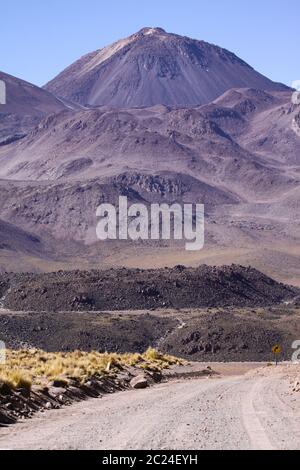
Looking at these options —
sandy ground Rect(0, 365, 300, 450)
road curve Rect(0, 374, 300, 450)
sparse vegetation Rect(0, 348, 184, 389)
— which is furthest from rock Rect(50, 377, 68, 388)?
sandy ground Rect(0, 365, 300, 450)

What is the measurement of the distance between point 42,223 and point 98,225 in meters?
13.1

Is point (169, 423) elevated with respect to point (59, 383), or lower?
elevated

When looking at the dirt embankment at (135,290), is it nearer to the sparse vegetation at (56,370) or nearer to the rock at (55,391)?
the sparse vegetation at (56,370)

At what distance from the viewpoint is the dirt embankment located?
88.6 metres

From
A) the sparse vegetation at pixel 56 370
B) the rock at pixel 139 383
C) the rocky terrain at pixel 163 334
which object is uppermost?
the sparse vegetation at pixel 56 370

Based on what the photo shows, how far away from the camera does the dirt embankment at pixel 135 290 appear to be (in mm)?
88625

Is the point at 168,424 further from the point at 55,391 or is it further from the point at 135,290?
the point at 135,290

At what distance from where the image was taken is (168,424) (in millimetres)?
14883

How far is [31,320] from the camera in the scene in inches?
2943

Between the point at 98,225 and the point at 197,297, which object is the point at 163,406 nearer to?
the point at 197,297

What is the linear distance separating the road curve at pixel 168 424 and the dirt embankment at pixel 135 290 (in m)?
66.6

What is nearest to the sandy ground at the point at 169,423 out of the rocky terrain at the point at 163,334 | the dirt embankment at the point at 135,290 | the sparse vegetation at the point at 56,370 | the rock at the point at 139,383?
the sparse vegetation at the point at 56,370

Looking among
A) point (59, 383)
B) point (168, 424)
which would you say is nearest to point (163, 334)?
point (59, 383)

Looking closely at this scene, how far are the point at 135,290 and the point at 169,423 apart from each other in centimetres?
7627
